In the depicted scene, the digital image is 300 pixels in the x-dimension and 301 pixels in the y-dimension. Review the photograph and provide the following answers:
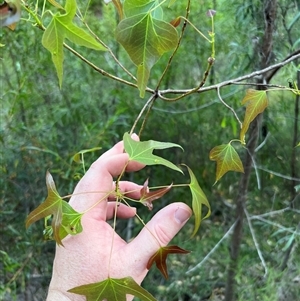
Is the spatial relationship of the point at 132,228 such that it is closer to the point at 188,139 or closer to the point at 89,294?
the point at 188,139

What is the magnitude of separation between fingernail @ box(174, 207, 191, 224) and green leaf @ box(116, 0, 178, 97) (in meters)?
0.24

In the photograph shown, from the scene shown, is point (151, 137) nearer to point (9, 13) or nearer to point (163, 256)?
point (163, 256)

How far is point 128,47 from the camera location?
35 cm

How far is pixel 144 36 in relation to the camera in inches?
13.9

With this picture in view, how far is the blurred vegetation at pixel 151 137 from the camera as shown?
3.55 ft

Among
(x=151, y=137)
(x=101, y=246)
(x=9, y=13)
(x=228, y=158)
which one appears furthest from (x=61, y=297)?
(x=151, y=137)

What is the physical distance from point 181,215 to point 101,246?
12 centimetres

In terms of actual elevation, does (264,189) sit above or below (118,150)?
below

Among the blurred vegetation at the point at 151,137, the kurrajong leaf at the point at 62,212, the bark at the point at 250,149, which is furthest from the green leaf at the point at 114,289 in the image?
the blurred vegetation at the point at 151,137

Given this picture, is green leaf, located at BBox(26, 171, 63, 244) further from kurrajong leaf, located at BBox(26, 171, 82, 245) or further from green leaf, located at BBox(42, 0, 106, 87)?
green leaf, located at BBox(42, 0, 106, 87)

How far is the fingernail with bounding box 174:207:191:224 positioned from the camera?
0.55m

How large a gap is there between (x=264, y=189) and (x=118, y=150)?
0.65 metres

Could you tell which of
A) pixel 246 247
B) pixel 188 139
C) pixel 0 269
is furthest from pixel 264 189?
pixel 0 269

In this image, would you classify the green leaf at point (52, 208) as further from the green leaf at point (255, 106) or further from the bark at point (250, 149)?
the bark at point (250, 149)
